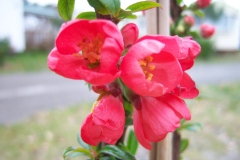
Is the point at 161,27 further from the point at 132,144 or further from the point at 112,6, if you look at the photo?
the point at 132,144

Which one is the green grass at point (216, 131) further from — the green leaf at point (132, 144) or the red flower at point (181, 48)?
the red flower at point (181, 48)

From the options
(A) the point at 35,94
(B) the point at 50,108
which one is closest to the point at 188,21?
(B) the point at 50,108

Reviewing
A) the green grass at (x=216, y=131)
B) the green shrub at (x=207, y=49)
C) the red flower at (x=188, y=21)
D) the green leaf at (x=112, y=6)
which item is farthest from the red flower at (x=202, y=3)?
the green shrub at (x=207, y=49)

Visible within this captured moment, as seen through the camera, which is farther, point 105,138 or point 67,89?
point 67,89

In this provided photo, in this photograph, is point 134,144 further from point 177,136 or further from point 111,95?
point 111,95

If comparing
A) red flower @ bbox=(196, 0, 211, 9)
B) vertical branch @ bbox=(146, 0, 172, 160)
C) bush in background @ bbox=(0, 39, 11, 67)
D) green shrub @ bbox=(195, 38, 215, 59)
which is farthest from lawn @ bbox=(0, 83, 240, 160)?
green shrub @ bbox=(195, 38, 215, 59)

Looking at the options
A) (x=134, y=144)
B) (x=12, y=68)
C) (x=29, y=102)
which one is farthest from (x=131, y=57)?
(x=12, y=68)

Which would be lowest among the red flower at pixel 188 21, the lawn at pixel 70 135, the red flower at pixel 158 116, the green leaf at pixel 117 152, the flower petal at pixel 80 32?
the lawn at pixel 70 135
